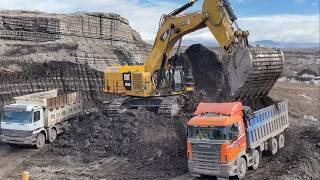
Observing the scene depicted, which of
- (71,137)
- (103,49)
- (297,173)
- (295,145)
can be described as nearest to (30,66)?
(103,49)

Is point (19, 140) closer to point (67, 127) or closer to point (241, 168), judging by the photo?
point (67, 127)

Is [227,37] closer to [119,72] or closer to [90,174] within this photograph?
[119,72]

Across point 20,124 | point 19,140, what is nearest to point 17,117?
point 20,124

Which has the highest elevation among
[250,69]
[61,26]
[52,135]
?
[61,26]

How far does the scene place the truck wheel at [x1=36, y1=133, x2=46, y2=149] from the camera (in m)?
20.4

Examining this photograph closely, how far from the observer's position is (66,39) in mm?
31500

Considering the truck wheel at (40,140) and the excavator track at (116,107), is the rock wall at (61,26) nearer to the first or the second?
the excavator track at (116,107)

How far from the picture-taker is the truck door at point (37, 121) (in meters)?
20.1

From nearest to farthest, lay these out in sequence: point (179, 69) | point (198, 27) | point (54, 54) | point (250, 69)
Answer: point (250, 69)
point (198, 27)
point (179, 69)
point (54, 54)

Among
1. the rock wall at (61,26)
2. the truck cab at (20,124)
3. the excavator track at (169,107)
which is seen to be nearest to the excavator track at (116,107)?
the excavator track at (169,107)

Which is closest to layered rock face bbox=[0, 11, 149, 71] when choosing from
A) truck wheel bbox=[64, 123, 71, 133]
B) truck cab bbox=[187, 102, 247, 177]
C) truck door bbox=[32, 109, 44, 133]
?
truck wheel bbox=[64, 123, 71, 133]

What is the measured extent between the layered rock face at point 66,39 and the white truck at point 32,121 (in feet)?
24.3

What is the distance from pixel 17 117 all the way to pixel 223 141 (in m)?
9.75

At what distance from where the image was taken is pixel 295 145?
19.4 metres
